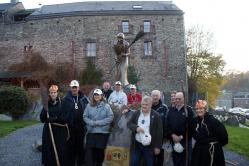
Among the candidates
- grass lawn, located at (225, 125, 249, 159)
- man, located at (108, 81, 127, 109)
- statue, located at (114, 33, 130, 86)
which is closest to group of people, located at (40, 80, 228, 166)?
man, located at (108, 81, 127, 109)

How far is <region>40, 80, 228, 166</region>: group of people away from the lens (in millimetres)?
6727

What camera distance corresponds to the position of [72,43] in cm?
3709

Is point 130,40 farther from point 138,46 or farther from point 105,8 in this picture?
point 105,8

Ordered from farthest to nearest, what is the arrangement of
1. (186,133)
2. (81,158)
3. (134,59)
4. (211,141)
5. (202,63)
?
1. (202,63)
2. (134,59)
3. (81,158)
4. (186,133)
5. (211,141)

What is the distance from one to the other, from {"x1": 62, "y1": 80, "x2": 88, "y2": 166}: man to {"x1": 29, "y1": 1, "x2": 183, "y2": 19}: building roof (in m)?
29.6

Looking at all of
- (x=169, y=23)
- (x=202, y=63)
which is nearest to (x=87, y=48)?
(x=169, y=23)

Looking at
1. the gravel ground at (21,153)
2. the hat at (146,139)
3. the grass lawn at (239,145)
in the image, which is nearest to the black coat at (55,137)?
the hat at (146,139)

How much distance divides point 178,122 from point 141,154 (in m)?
1.00

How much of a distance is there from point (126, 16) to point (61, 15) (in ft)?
22.7

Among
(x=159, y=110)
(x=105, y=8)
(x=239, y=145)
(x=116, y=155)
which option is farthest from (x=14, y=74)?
(x=159, y=110)

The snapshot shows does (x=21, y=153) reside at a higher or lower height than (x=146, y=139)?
lower

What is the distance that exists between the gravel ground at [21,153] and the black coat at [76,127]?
5.00 ft

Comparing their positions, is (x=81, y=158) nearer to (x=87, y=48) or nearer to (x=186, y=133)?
(x=186, y=133)

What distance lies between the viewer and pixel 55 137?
7535 mm
